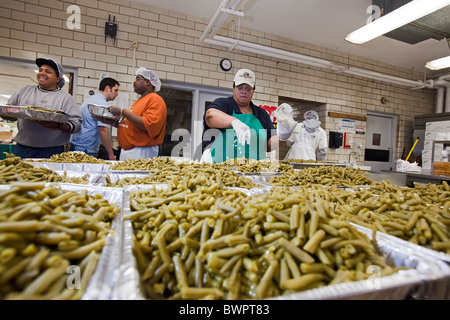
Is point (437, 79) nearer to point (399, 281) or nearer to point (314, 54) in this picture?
point (314, 54)

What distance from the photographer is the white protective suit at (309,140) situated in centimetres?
691

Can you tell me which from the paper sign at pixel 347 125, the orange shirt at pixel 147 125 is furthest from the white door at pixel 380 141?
the orange shirt at pixel 147 125

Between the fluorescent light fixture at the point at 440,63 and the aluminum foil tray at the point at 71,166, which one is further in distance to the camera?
the fluorescent light fixture at the point at 440,63

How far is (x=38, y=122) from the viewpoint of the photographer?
3.19 m

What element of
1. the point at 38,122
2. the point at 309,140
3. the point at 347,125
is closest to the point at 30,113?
the point at 38,122

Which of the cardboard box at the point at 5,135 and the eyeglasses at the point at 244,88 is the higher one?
the eyeglasses at the point at 244,88

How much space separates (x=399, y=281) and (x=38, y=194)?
1.22 m

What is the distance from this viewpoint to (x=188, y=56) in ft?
18.8

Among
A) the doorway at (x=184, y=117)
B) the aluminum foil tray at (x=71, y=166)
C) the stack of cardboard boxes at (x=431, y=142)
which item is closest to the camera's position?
the aluminum foil tray at (x=71, y=166)

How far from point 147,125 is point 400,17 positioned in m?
3.89

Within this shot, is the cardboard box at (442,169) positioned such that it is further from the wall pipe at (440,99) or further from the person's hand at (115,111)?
the wall pipe at (440,99)

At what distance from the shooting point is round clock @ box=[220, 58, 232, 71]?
604cm

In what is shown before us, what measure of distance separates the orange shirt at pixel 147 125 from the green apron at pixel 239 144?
32.5 inches
